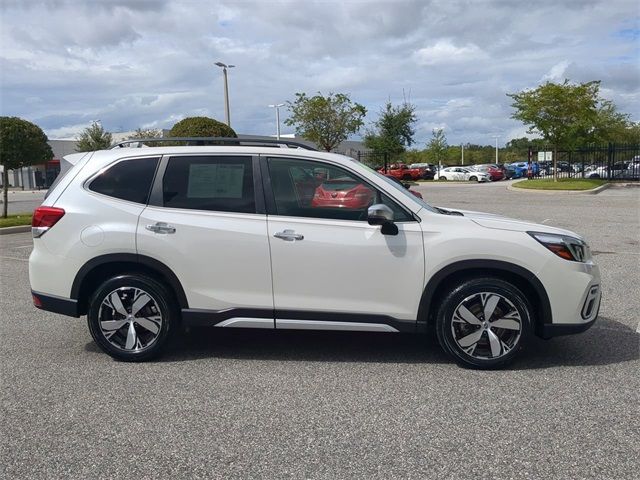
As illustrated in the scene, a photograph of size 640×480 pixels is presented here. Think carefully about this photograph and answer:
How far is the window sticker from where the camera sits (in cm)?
480

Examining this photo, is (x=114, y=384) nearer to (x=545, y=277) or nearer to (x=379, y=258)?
(x=379, y=258)

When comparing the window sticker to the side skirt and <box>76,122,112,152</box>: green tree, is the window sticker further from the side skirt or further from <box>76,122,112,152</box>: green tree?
<box>76,122,112,152</box>: green tree

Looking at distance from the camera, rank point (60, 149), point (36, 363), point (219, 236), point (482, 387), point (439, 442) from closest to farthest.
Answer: point (439, 442) → point (482, 387) → point (219, 236) → point (36, 363) → point (60, 149)

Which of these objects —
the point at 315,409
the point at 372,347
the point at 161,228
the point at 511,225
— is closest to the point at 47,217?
the point at 161,228

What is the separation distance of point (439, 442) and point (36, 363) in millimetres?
3444

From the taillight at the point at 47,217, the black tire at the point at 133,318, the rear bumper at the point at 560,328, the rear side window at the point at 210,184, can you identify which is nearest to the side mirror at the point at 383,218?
the rear side window at the point at 210,184

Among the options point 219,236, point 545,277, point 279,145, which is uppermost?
point 279,145

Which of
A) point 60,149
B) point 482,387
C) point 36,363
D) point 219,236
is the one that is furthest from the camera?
point 60,149

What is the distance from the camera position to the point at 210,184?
15.8 feet

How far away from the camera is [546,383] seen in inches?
170

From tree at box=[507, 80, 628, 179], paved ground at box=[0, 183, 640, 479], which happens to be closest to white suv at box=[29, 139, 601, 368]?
paved ground at box=[0, 183, 640, 479]

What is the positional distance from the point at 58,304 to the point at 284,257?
195 cm

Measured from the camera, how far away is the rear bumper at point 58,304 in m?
4.83

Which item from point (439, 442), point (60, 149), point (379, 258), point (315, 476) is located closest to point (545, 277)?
point (379, 258)
